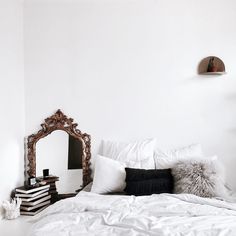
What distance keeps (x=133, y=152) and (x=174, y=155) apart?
441mm

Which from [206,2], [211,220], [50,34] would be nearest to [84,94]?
[50,34]

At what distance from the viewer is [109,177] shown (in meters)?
3.28

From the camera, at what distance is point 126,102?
12.6 ft

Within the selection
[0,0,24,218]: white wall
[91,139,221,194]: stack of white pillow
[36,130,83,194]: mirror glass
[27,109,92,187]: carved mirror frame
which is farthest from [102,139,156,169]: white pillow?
[0,0,24,218]: white wall

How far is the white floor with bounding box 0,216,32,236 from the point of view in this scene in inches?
118

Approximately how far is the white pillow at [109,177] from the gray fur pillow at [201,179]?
541 millimetres

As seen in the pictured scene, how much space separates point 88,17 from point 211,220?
2.69 metres

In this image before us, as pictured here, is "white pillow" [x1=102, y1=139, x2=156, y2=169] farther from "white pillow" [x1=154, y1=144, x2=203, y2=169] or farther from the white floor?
the white floor

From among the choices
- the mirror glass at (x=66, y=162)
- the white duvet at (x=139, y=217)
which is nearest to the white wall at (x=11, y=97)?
the mirror glass at (x=66, y=162)

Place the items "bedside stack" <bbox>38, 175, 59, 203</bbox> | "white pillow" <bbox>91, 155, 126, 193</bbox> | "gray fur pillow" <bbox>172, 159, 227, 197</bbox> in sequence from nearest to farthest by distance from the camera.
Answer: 1. "gray fur pillow" <bbox>172, 159, 227, 197</bbox>
2. "white pillow" <bbox>91, 155, 126, 193</bbox>
3. "bedside stack" <bbox>38, 175, 59, 203</bbox>

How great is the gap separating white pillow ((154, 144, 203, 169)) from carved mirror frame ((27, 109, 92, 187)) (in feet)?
2.73

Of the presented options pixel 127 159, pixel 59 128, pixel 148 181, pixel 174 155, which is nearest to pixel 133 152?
pixel 127 159

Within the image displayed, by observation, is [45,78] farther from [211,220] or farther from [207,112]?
[211,220]

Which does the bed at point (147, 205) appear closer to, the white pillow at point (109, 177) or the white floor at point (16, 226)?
the white pillow at point (109, 177)
